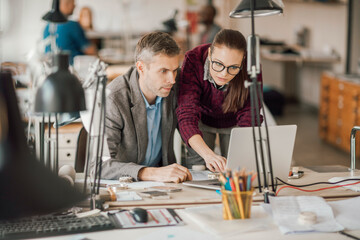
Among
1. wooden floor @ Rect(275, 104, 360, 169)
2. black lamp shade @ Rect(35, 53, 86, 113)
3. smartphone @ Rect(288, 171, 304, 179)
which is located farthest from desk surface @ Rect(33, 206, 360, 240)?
wooden floor @ Rect(275, 104, 360, 169)

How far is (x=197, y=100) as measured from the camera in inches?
90.2

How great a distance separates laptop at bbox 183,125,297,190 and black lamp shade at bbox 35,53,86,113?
2.04 ft

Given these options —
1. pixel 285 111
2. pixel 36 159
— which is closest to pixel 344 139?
pixel 285 111

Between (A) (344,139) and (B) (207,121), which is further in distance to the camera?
(A) (344,139)

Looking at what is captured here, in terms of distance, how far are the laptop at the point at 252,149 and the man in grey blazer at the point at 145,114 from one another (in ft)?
0.87

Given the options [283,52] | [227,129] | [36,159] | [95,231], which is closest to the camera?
[36,159]

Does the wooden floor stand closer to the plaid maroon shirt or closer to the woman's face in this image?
the plaid maroon shirt

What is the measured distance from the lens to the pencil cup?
146 centimetres

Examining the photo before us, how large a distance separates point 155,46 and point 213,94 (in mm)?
421

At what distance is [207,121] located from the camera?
2.58 metres

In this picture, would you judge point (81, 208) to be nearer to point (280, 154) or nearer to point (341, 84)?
point (280, 154)

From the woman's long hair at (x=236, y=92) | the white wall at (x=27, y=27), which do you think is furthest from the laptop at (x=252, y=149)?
the white wall at (x=27, y=27)

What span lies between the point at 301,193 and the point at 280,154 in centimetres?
17

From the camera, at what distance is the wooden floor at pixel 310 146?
4.78 meters
